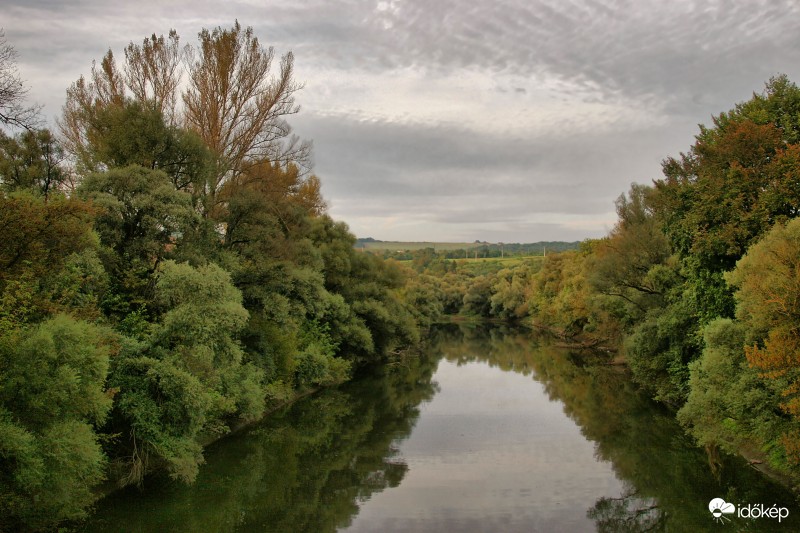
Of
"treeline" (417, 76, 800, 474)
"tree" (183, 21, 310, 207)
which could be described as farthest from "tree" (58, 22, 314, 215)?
"treeline" (417, 76, 800, 474)

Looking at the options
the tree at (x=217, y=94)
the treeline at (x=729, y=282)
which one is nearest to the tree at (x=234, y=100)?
the tree at (x=217, y=94)

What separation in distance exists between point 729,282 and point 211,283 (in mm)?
16682

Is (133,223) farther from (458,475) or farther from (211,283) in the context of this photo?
(458,475)

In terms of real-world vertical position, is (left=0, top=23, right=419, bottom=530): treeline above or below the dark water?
above

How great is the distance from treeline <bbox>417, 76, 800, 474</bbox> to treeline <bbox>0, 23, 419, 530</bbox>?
15.9 meters

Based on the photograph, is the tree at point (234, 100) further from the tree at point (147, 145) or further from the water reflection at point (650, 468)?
the water reflection at point (650, 468)

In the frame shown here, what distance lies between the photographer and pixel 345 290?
43719 mm

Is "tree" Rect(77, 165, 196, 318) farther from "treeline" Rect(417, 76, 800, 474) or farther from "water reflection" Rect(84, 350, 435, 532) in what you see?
"treeline" Rect(417, 76, 800, 474)

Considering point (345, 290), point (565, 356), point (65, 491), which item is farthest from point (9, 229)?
point (565, 356)

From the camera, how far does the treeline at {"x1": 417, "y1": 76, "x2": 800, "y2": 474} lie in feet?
52.1

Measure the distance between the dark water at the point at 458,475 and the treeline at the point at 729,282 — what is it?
188cm

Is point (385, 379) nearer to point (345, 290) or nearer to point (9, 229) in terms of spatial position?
point (345, 290)

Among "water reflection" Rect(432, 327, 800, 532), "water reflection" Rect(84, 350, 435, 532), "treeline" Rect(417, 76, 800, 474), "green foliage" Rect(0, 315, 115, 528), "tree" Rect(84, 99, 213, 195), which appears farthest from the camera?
"tree" Rect(84, 99, 213, 195)

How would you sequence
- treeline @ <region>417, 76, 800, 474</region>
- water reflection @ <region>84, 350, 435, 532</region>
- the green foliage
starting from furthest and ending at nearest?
water reflection @ <region>84, 350, 435, 532</region> → treeline @ <region>417, 76, 800, 474</region> → the green foliage
